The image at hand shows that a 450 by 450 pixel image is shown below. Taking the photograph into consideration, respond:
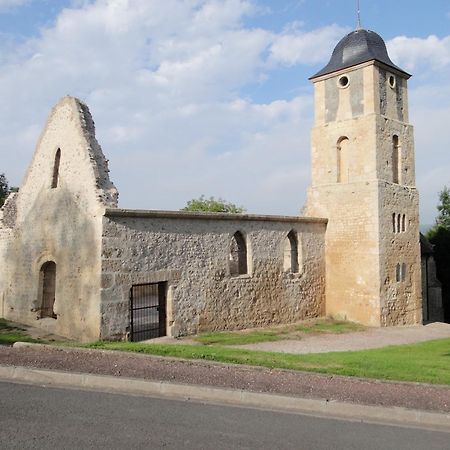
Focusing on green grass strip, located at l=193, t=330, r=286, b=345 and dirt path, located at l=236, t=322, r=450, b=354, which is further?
green grass strip, located at l=193, t=330, r=286, b=345

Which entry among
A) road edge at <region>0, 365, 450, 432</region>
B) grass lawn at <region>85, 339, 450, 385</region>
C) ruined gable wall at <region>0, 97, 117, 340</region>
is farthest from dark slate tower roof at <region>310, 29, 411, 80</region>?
road edge at <region>0, 365, 450, 432</region>

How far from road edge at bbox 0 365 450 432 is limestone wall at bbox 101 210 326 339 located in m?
4.66

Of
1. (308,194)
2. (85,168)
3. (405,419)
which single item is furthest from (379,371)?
(308,194)

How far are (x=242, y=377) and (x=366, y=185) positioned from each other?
12473mm

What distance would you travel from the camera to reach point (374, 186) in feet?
60.8

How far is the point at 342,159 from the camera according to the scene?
20.1 m

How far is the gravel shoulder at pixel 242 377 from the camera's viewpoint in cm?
724

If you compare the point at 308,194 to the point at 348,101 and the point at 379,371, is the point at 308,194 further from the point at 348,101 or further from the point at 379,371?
the point at 379,371

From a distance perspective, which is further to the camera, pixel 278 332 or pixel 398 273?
pixel 398 273

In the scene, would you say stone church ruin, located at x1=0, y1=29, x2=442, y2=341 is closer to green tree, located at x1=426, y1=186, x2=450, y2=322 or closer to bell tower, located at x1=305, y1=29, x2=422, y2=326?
bell tower, located at x1=305, y1=29, x2=422, y2=326

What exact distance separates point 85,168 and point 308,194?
394 inches

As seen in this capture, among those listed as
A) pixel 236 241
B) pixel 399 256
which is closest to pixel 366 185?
pixel 399 256

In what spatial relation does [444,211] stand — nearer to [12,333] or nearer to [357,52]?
[357,52]

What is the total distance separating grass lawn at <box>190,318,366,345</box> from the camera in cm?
1394
